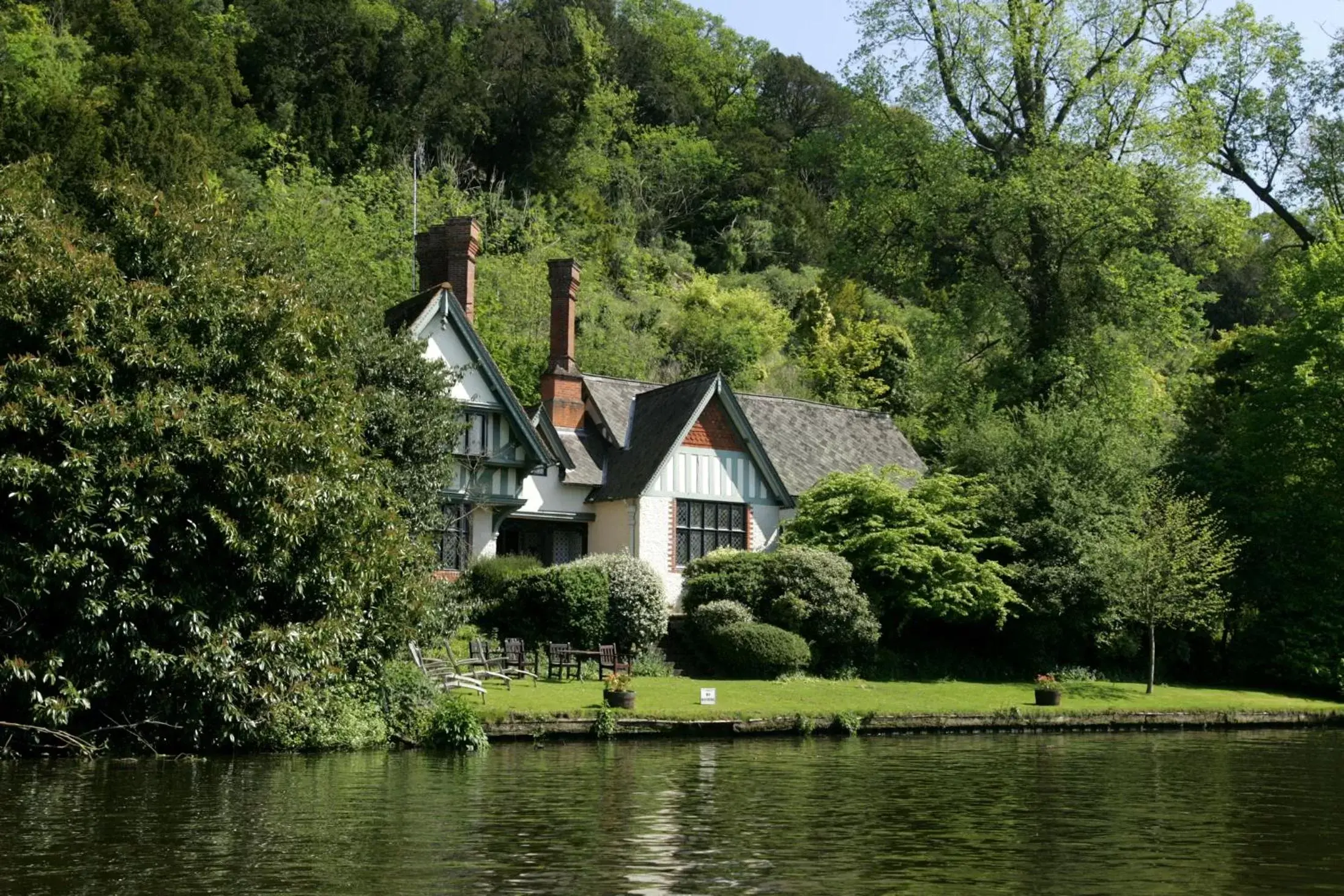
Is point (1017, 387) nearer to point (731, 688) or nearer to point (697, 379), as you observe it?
point (697, 379)

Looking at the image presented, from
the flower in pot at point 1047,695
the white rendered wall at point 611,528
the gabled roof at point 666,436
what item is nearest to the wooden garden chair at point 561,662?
the white rendered wall at point 611,528

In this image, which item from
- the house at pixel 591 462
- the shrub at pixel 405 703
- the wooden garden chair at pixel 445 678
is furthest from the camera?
the house at pixel 591 462

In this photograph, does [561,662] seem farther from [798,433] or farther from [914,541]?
[798,433]

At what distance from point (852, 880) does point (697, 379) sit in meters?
30.2

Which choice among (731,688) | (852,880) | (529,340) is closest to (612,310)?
(529,340)

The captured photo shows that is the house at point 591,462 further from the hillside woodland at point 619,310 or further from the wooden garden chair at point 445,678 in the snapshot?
the wooden garden chair at point 445,678

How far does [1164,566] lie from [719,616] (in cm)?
1122

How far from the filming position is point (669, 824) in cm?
1411

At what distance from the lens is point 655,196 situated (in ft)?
269

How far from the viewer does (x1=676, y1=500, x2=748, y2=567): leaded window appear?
40.6 m

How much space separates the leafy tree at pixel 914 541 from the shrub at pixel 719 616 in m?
3.94

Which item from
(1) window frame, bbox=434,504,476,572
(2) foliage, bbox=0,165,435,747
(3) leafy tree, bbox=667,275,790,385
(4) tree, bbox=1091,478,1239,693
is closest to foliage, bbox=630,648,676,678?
(1) window frame, bbox=434,504,476,572

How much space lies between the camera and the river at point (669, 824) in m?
11.0

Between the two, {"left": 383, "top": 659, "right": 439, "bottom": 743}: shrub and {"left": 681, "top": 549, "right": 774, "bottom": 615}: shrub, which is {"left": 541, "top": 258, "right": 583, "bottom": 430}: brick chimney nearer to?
{"left": 681, "top": 549, "right": 774, "bottom": 615}: shrub
